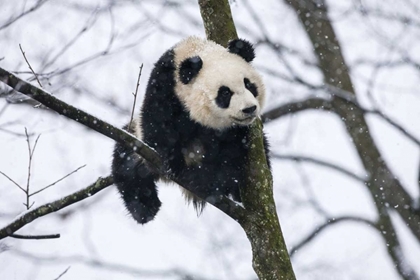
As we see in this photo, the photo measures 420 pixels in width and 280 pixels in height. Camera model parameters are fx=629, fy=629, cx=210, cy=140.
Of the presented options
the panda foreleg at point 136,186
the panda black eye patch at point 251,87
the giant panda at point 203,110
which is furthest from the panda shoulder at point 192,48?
the panda foreleg at point 136,186

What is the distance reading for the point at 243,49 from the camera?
532 cm

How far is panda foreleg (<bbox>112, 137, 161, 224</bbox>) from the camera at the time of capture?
5973 mm

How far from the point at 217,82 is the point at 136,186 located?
1.54 metres

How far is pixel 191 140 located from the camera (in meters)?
5.35

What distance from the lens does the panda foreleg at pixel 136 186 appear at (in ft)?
19.6

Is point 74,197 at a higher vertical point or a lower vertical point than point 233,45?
lower

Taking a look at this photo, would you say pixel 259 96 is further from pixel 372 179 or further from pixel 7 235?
pixel 372 179

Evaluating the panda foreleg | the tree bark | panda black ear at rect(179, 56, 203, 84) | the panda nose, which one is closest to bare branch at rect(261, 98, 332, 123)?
the panda foreleg

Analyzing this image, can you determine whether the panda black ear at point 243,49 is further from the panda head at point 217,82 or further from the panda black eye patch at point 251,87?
the panda black eye patch at point 251,87

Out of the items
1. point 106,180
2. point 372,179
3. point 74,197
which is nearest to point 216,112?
point 106,180

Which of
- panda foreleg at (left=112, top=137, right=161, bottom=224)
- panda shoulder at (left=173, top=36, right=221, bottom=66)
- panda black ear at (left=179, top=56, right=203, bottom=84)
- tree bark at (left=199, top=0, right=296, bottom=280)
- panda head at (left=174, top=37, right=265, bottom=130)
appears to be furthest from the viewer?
panda foreleg at (left=112, top=137, right=161, bottom=224)

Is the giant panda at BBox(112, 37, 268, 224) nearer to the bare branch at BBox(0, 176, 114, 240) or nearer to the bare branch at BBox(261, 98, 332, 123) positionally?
the bare branch at BBox(0, 176, 114, 240)

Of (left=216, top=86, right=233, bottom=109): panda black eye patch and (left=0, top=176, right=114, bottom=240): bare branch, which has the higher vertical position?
(left=216, top=86, right=233, bottom=109): panda black eye patch

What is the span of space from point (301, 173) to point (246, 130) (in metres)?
7.64
